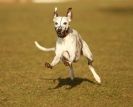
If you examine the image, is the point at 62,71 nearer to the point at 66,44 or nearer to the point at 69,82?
the point at 69,82

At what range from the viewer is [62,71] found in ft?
49.2

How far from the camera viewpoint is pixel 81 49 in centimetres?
1202

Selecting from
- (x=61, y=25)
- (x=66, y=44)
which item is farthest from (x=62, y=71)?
(x=61, y=25)

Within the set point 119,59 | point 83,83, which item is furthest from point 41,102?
point 119,59

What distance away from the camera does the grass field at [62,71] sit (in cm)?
1108

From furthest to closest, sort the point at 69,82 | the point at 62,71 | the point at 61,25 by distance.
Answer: the point at 62,71 → the point at 69,82 → the point at 61,25

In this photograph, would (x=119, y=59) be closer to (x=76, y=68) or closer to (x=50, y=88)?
(x=76, y=68)

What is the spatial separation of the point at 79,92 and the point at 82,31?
49.6 feet

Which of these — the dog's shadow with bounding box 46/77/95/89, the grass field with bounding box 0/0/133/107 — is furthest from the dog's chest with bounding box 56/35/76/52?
the dog's shadow with bounding box 46/77/95/89

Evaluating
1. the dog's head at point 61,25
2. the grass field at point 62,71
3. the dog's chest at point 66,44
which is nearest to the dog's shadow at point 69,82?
the grass field at point 62,71

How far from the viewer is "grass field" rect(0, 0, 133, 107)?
11078mm

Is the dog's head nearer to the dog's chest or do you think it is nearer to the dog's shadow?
the dog's chest

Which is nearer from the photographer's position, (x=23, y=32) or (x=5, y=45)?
(x=5, y=45)

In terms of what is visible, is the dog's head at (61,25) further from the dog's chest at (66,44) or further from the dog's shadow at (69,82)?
the dog's shadow at (69,82)
